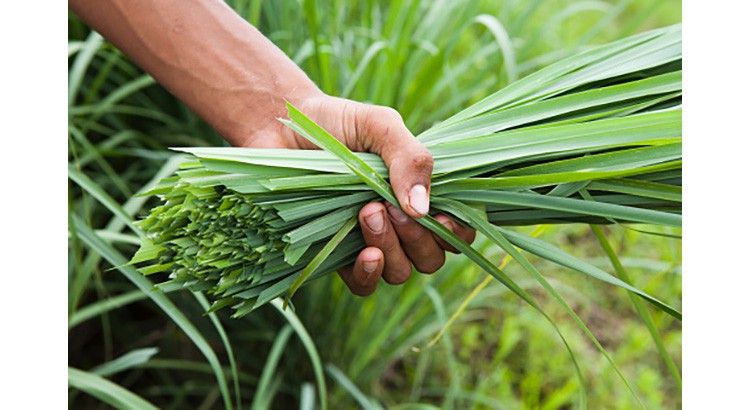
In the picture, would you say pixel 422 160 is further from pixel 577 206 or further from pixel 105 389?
pixel 105 389

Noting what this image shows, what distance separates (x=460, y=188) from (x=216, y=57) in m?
0.43

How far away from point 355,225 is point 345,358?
2.14 feet

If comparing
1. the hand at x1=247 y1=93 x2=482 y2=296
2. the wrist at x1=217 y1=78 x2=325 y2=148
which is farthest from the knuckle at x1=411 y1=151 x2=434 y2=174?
the wrist at x1=217 y1=78 x2=325 y2=148

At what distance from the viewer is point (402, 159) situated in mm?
880

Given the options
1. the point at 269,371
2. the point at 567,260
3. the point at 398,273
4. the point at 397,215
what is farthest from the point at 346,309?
the point at 567,260

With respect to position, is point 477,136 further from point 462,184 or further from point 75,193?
point 75,193

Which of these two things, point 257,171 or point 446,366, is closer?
point 257,171

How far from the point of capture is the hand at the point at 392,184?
875 mm

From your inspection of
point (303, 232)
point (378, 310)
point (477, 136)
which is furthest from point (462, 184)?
point (378, 310)

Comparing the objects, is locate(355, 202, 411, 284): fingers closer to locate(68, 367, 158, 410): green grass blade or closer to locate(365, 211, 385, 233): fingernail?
locate(365, 211, 385, 233): fingernail

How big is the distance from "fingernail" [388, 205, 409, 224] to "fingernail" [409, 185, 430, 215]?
6 centimetres

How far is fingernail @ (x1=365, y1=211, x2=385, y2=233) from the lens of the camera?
2.95 feet

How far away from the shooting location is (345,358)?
4.94ft

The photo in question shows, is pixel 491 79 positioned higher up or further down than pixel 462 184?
higher up
